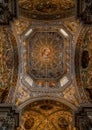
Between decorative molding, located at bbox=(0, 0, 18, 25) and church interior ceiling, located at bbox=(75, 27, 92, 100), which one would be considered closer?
decorative molding, located at bbox=(0, 0, 18, 25)

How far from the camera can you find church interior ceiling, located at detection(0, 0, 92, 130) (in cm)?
2114

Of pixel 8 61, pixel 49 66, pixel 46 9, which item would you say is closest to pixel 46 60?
pixel 49 66

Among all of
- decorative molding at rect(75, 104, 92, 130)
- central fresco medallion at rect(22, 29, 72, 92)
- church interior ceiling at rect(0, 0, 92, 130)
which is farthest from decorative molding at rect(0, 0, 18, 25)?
decorative molding at rect(75, 104, 92, 130)

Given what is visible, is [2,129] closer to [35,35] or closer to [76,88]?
→ [76,88]

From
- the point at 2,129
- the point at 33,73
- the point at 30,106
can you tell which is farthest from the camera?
the point at 33,73

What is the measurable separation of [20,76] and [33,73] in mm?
1578

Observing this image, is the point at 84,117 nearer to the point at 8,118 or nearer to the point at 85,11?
the point at 8,118

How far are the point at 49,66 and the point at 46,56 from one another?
2.32 ft

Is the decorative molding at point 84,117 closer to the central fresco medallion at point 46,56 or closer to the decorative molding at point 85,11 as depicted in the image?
the central fresco medallion at point 46,56

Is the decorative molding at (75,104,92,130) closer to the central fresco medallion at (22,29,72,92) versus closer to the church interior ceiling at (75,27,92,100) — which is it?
the church interior ceiling at (75,27,92,100)

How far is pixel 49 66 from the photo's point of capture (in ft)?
78.5

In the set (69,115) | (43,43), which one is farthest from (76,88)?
(43,43)

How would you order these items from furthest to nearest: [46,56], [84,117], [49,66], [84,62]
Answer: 1. [46,56]
2. [49,66]
3. [84,62]
4. [84,117]

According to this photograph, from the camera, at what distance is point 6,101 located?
2067 centimetres
